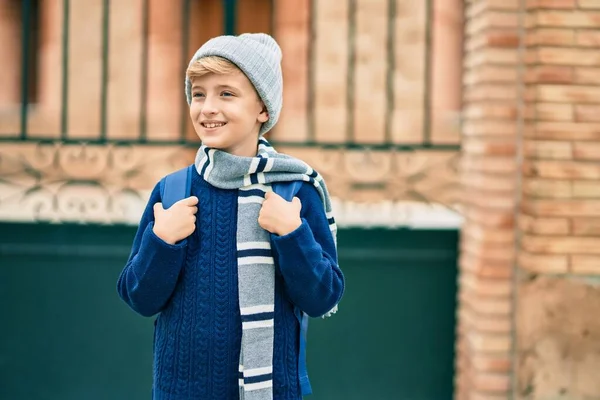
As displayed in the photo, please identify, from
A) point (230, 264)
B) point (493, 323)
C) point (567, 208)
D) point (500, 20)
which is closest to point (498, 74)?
point (500, 20)

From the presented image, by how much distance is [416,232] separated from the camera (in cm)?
450

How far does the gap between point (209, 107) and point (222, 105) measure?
3cm

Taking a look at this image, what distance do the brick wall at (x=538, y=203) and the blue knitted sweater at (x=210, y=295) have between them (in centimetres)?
216

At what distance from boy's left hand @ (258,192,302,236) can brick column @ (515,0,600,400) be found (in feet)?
7.27

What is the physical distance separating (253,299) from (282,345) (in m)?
0.16

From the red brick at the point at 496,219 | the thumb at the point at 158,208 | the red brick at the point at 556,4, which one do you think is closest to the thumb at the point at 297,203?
the thumb at the point at 158,208

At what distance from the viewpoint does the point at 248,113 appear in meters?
1.99

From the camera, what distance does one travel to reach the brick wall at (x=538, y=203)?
3.83 meters

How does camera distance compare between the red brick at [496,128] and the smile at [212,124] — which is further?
the red brick at [496,128]

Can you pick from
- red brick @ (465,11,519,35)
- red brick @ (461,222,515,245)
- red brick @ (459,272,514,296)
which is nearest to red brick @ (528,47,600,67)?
red brick @ (465,11,519,35)

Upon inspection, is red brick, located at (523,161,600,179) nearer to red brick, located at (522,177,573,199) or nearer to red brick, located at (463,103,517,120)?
red brick, located at (522,177,573,199)

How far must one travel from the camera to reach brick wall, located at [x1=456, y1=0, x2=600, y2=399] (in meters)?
3.83

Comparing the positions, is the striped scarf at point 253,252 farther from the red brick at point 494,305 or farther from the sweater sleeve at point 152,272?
the red brick at point 494,305

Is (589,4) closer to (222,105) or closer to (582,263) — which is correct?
(582,263)
